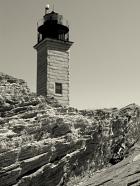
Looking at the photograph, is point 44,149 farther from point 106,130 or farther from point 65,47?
point 65,47

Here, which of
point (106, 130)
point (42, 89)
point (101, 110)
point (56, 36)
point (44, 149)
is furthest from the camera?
point (56, 36)

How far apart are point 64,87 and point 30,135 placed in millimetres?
17905

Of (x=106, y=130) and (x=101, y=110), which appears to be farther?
(x=101, y=110)

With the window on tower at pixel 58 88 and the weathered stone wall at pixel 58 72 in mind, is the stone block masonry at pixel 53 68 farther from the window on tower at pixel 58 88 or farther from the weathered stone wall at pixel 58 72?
the window on tower at pixel 58 88

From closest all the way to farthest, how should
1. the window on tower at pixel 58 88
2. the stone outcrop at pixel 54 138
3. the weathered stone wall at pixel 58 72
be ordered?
the stone outcrop at pixel 54 138, the weathered stone wall at pixel 58 72, the window on tower at pixel 58 88

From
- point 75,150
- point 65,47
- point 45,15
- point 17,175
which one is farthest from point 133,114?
point 45,15

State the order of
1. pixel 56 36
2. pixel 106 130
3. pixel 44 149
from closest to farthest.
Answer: pixel 44 149
pixel 106 130
pixel 56 36

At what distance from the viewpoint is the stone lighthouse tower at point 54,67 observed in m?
38.9

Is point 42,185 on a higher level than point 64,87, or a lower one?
lower

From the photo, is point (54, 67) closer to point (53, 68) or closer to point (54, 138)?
point (53, 68)

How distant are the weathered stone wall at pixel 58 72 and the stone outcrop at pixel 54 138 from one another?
12270mm

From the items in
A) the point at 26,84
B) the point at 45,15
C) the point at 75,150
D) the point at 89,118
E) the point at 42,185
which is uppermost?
the point at 45,15

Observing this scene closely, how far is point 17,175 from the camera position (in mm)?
19938

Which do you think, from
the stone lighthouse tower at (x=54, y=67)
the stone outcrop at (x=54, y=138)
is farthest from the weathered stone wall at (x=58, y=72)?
the stone outcrop at (x=54, y=138)
